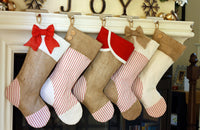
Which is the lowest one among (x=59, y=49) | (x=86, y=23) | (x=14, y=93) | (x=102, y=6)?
(x=14, y=93)

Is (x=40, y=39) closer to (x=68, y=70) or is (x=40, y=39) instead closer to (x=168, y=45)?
(x=68, y=70)

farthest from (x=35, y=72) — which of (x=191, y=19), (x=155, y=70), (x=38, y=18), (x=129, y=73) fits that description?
(x=191, y=19)

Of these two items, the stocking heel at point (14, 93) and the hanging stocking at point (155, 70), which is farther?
the hanging stocking at point (155, 70)

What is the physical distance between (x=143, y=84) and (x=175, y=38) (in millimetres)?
376

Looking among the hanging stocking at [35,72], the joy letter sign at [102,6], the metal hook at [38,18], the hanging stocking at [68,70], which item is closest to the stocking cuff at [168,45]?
the joy letter sign at [102,6]

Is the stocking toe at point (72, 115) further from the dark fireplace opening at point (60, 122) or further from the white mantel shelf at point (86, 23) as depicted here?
the white mantel shelf at point (86, 23)

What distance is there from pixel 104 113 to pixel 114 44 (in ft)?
1.27

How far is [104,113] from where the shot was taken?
1.41 m

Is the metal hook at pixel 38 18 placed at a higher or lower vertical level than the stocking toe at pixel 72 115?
higher

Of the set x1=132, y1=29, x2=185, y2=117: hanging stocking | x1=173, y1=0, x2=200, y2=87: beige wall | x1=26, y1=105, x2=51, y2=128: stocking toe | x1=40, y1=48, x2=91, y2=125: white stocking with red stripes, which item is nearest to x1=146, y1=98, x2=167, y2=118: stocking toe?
x1=132, y1=29, x2=185, y2=117: hanging stocking

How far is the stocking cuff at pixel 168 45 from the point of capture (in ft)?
4.91

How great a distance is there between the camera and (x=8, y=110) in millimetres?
1336

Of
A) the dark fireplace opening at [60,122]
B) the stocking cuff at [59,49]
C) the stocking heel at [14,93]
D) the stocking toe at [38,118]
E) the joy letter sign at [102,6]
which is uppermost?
the joy letter sign at [102,6]

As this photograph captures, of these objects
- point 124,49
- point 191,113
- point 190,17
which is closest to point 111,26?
point 124,49
